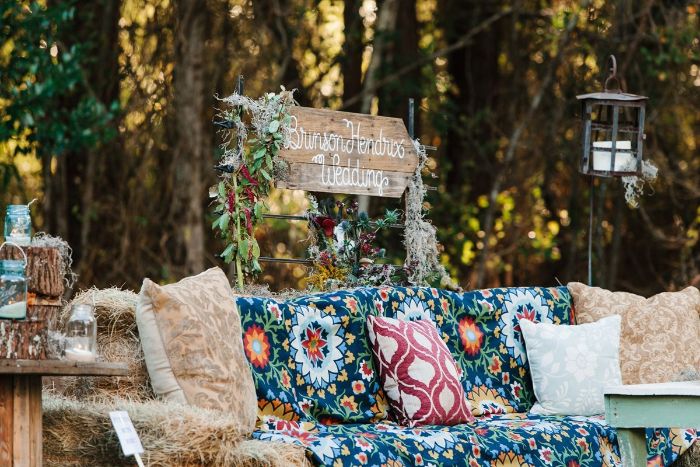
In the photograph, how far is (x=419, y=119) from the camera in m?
9.21

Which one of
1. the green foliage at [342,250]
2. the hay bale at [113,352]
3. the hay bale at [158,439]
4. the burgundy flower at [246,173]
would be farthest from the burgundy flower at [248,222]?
the hay bale at [158,439]

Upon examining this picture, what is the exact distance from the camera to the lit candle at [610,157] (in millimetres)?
Result: 5156

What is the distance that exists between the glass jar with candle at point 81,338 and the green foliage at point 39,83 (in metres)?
3.94

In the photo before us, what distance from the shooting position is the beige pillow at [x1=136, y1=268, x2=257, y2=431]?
328 cm

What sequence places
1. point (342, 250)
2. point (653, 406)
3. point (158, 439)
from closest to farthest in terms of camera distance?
1. point (158, 439)
2. point (653, 406)
3. point (342, 250)

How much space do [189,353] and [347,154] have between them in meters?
1.51

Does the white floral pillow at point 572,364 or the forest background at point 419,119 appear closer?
the white floral pillow at point 572,364

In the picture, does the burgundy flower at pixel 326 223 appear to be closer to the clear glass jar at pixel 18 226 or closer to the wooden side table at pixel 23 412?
the clear glass jar at pixel 18 226

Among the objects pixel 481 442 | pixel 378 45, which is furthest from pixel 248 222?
pixel 378 45

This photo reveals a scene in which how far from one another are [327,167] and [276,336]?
93 centimetres

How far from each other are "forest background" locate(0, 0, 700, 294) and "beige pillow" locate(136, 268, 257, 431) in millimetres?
4767

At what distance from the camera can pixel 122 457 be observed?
9.62 feet

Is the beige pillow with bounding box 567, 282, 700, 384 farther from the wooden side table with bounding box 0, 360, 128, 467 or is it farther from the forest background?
the forest background

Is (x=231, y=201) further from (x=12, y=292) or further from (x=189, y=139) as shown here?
(x=189, y=139)
